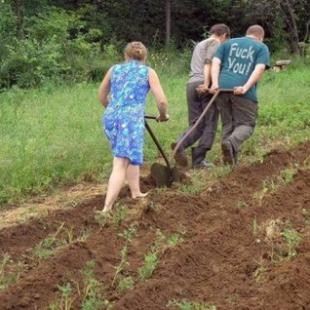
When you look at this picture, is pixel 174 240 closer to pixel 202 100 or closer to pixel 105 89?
pixel 105 89

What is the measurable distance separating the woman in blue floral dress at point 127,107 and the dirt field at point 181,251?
1.28 feet

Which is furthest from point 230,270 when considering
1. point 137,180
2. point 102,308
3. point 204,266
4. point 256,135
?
point 256,135

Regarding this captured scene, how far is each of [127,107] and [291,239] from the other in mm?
2200

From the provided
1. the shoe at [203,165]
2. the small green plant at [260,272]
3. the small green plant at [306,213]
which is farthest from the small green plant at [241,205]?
the shoe at [203,165]

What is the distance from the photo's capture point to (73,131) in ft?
35.2

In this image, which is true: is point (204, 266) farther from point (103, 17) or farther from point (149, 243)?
point (103, 17)

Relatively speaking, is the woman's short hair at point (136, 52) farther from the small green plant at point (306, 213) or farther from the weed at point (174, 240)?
the small green plant at point (306, 213)

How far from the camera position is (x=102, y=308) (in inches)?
185

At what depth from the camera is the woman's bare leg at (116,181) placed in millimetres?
7168

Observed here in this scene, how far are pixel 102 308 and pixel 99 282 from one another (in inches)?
17.2

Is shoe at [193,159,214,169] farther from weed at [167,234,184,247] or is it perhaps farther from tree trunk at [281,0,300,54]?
tree trunk at [281,0,300,54]

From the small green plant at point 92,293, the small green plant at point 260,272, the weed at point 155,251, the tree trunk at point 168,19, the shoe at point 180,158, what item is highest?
the small green plant at point 92,293

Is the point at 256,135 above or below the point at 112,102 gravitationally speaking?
below

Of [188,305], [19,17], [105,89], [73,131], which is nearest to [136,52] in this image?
[105,89]
